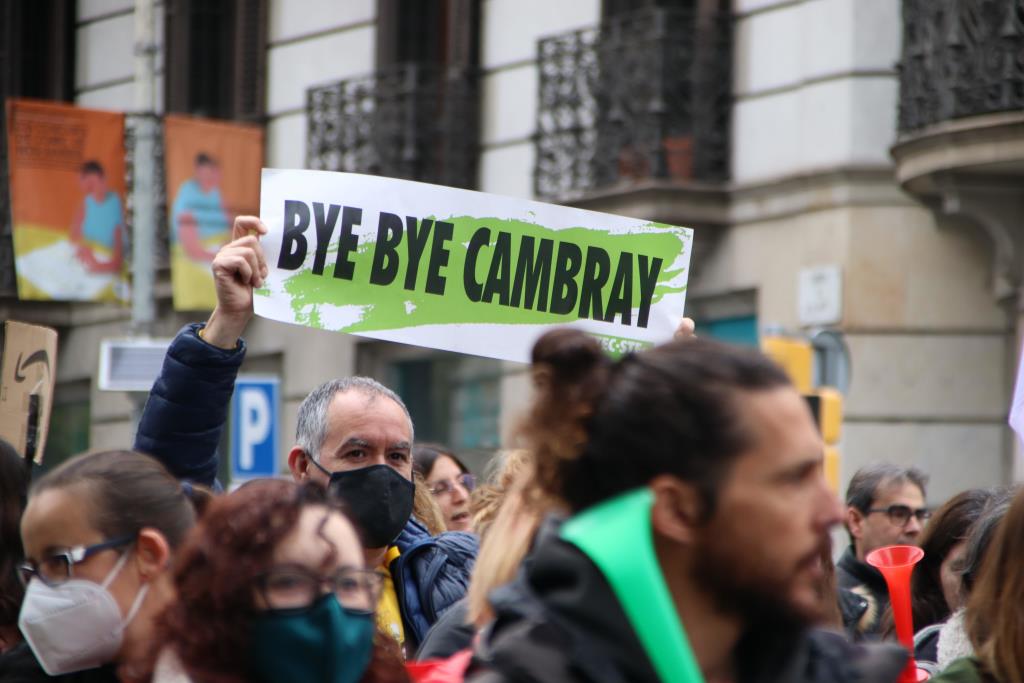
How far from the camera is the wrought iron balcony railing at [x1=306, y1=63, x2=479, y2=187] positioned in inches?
651

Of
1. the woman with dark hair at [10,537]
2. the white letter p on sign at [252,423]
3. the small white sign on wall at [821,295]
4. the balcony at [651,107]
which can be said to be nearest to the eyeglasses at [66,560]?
the woman with dark hair at [10,537]

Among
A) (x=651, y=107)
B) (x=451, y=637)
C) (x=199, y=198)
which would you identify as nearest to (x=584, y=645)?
(x=451, y=637)

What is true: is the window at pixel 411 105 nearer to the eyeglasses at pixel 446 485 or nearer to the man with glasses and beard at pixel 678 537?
the eyeglasses at pixel 446 485

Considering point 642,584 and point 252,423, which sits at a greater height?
point 642,584

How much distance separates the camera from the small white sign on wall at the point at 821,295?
43.5 feet

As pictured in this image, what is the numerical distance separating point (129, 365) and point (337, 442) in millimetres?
8654

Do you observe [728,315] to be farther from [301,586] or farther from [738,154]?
[301,586]

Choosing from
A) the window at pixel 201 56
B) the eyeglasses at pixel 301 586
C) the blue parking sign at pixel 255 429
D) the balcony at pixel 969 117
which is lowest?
the blue parking sign at pixel 255 429

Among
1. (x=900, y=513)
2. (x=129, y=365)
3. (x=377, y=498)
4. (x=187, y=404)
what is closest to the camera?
(x=187, y=404)

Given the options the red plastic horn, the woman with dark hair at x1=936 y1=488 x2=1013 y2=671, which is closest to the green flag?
the woman with dark hair at x1=936 y1=488 x2=1013 y2=671

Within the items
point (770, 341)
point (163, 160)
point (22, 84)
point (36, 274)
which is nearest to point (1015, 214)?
point (770, 341)

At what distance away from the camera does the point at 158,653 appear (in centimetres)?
299

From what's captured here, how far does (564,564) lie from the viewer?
2.56 meters

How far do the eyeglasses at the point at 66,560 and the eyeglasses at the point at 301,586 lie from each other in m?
0.63
